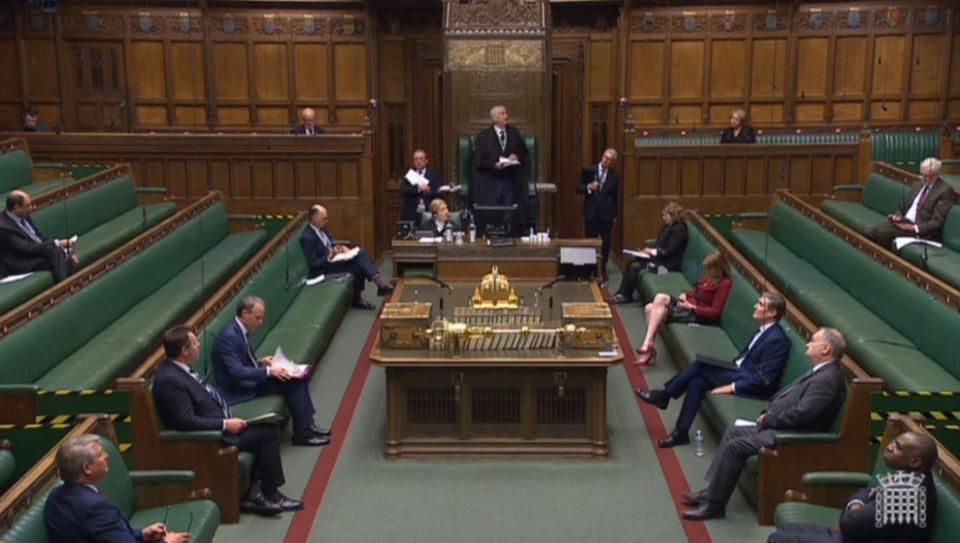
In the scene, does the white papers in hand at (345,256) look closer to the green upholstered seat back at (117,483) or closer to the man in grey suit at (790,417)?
the man in grey suit at (790,417)

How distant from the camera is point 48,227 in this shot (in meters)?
10.5

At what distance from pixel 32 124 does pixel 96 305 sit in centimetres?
690

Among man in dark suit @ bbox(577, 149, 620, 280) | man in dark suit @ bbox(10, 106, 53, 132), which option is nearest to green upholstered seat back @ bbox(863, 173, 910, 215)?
man in dark suit @ bbox(577, 149, 620, 280)

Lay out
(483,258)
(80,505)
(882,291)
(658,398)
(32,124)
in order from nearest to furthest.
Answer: (80,505)
(658,398)
(882,291)
(483,258)
(32,124)

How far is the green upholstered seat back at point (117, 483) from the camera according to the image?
5488 millimetres

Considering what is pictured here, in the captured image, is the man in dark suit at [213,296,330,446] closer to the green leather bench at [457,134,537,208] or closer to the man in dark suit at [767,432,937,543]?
the man in dark suit at [767,432,937,543]

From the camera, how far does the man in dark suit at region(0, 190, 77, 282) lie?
9211mm

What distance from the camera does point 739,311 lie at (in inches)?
344

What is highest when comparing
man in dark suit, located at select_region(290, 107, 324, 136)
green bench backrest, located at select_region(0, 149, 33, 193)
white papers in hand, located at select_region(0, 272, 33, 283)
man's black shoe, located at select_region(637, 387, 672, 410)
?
man in dark suit, located at select_region(290, 107, 324, 136)

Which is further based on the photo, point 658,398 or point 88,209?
point 88,209

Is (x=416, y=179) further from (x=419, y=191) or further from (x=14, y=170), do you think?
(x=14, y=170)

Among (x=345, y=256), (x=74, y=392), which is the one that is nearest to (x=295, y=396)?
(x=74, y=392)

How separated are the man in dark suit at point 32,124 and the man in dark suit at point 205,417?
9063 mm

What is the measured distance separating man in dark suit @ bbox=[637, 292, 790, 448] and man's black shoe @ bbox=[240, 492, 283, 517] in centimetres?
265
